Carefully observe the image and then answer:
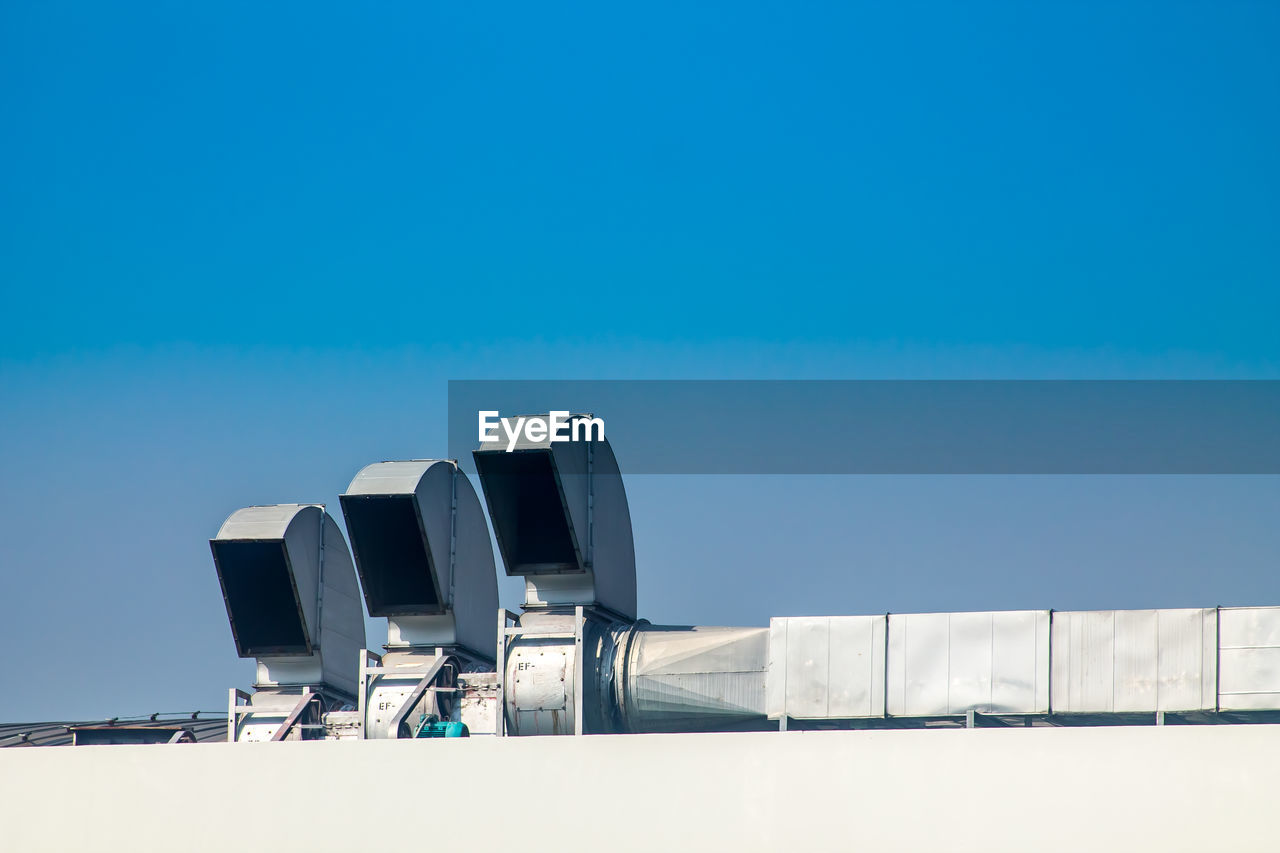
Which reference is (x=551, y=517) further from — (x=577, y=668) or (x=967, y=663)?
(x=967, y=663)

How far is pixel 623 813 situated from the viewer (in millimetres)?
20328

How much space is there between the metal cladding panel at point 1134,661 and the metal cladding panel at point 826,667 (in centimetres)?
282

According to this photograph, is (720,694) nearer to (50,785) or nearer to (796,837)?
(796,837)

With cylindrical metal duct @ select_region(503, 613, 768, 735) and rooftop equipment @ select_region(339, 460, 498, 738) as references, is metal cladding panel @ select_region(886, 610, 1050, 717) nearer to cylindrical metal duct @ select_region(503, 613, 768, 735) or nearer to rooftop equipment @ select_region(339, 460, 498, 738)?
cylindrical metal duct @ select_region(503, 613, 768, 735)

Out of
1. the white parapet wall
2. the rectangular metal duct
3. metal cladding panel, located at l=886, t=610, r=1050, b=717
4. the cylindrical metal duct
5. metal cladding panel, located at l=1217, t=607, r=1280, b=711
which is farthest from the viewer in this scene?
the rectangular metal duct

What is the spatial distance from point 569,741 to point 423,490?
8173mm

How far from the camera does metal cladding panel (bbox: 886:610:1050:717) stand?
22.4 metres

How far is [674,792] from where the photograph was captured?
20.2 meters

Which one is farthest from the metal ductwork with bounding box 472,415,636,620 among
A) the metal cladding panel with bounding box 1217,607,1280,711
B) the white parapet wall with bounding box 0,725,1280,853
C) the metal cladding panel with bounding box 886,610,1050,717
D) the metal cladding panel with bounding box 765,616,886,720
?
the metal cladding panel with bounding box 1217,607,1280,711

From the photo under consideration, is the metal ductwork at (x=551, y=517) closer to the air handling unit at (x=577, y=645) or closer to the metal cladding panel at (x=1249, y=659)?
the air handling unit at (x=577, y=645)

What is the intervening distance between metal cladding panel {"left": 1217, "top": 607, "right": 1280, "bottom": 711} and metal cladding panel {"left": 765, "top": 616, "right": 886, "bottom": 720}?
510 cm

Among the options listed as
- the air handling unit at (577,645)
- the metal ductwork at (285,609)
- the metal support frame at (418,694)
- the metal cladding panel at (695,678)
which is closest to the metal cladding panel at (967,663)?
the air handling unit at (577,645)

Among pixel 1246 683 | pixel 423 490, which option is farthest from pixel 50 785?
pixel 1246 683

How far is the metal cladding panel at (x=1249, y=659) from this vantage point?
70.4 ft
